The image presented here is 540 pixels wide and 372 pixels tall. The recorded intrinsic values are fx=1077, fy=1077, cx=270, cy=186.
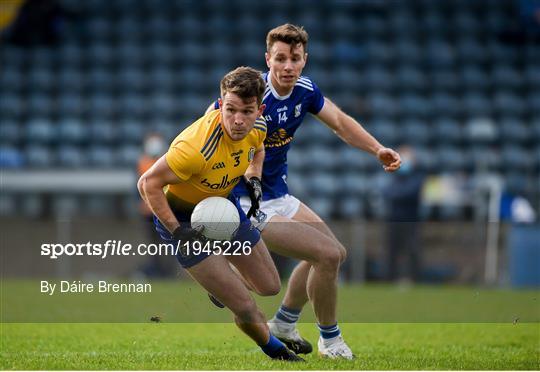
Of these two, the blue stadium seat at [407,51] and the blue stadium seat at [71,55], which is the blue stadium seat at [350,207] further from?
the blue stadium seat at [71,55]

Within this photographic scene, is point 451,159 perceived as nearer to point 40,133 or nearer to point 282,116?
point 40,133

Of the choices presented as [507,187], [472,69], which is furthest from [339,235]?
[472,69]

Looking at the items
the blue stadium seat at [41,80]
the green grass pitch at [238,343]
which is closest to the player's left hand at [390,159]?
the green grass pitch at [238,343]

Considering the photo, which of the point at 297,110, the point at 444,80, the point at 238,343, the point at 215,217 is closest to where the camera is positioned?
the point at 215,217

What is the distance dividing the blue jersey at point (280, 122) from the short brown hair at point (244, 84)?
79cm

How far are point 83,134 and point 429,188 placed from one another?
5.85 m

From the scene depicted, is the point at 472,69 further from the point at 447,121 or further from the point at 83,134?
the point at 83,134

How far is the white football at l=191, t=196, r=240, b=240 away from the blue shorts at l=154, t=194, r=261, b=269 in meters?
0.14

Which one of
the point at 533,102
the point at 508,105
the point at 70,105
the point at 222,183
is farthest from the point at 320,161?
the point at 222,183

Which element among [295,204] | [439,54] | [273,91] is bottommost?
[439,54]

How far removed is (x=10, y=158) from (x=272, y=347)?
1096 centimetres

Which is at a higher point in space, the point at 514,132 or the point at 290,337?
the point at 290,337

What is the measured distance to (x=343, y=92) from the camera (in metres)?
18.8

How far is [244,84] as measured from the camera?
5.97 meters
